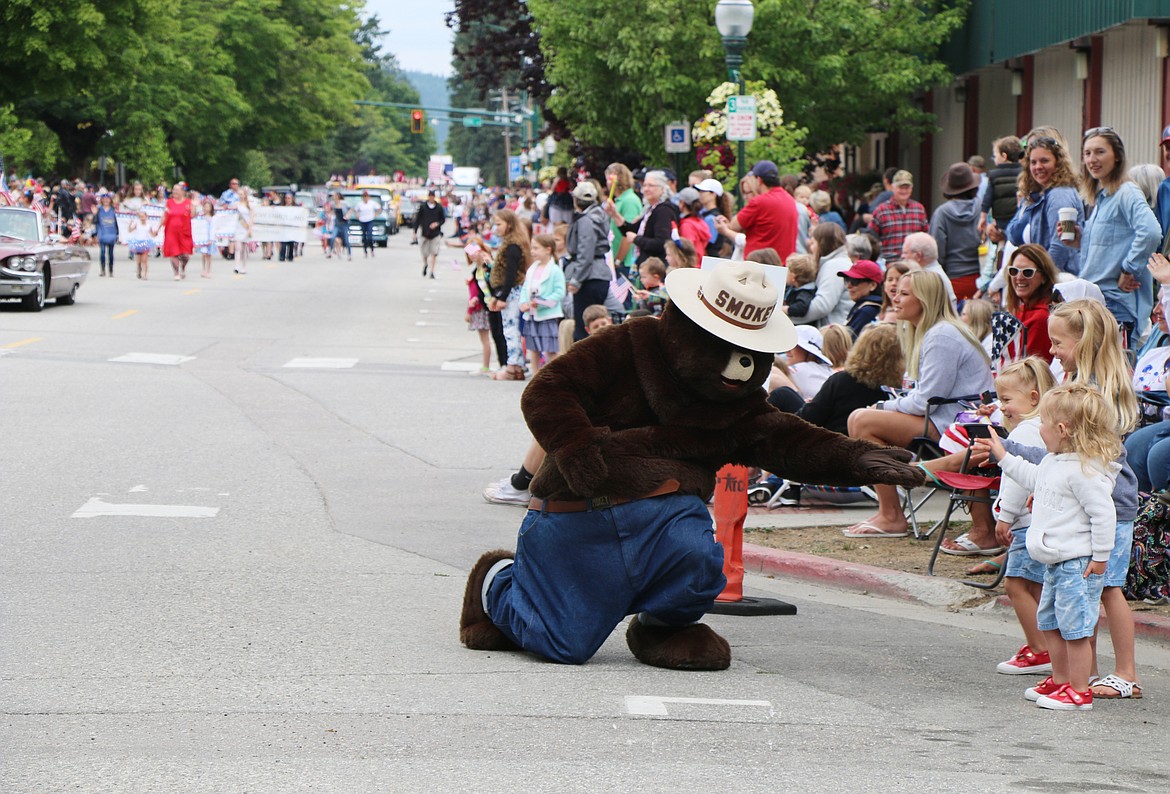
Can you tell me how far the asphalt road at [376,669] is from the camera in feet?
17.1

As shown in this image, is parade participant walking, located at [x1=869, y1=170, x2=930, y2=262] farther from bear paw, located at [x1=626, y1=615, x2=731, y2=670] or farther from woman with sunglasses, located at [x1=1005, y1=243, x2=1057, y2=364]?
bear paw, located at [x1=626, y1=615, x2=731, y2=670]

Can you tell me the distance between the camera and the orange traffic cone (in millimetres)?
7918

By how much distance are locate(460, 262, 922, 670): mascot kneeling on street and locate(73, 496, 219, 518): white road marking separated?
3887 mm

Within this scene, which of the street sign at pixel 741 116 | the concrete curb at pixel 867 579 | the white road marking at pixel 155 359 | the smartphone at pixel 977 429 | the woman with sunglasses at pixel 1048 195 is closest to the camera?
the concrete curb at pixel 867 579

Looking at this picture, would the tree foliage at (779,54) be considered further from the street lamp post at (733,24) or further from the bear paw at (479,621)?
the bear paw at (479,621)

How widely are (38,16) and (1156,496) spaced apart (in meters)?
37.6

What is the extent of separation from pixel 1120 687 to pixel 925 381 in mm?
3436

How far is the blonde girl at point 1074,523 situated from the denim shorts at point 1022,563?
288 mm

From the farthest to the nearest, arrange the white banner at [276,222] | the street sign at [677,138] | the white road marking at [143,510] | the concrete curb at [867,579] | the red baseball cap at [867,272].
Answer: the white banner at [276,222] < the street sign at [677,138] < the red baseball cap at [867,272] < the white road marking at [143,510] < the concrete curb at [867,579]

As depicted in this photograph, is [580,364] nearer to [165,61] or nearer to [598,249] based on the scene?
[598,249]

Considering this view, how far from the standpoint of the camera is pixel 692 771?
521 centimetres

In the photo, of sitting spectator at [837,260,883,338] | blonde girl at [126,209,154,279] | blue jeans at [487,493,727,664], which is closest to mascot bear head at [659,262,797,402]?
blue jeans at [487,493,727,664]

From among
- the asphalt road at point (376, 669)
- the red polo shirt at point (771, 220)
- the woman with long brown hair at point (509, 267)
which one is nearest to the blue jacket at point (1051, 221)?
the asphalt road at point (376, 669)

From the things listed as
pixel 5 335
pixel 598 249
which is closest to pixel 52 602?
pixel 598 249
